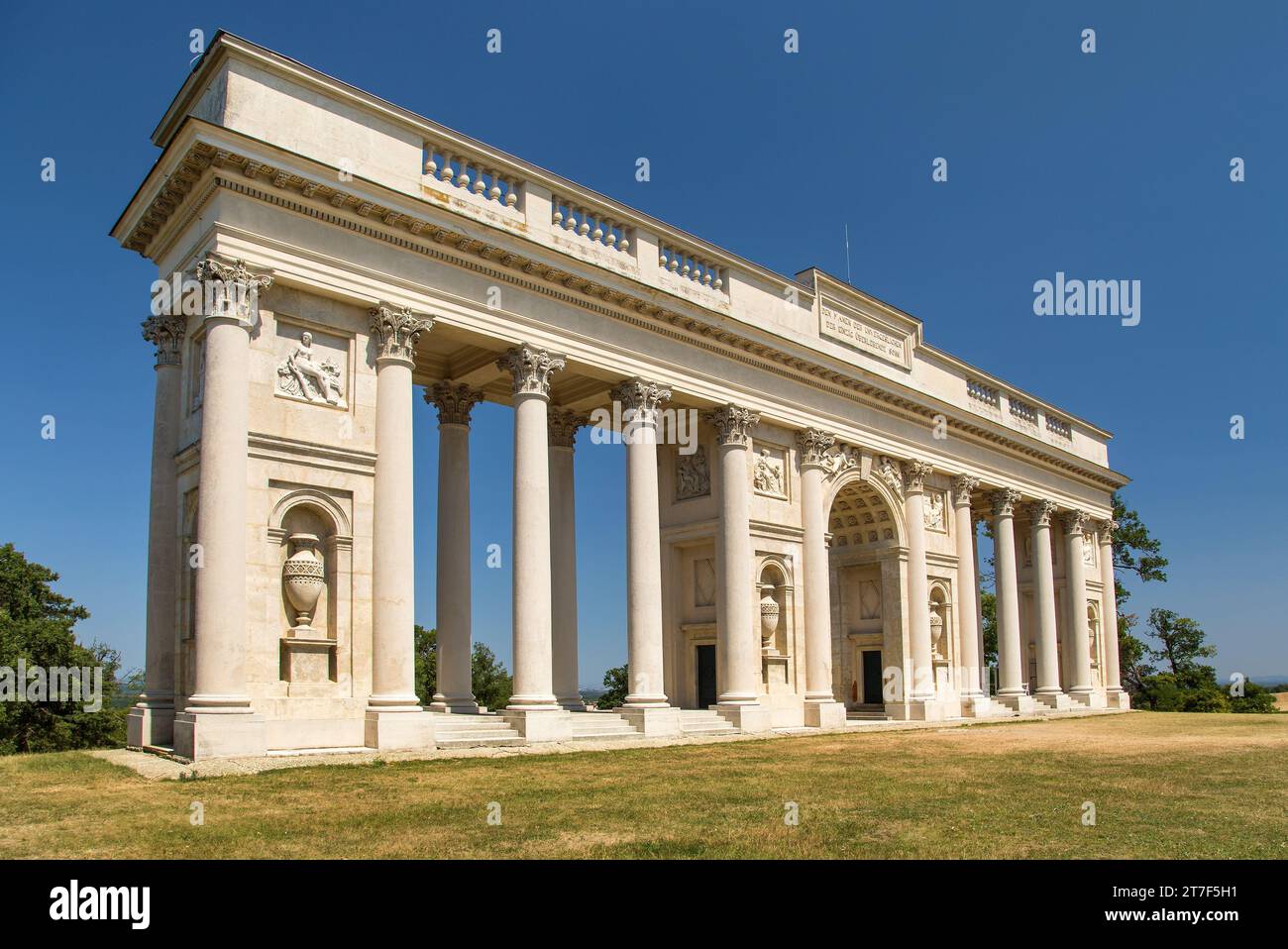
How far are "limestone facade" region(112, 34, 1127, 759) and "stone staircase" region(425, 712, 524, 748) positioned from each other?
1.14 feet

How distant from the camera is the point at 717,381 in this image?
36.3m

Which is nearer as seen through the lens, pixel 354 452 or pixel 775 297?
pixel 354 452

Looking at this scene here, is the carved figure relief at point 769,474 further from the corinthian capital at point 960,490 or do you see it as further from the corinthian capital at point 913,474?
the corinthian capital at point 960,490

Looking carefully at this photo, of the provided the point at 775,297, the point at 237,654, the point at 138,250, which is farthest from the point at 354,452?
the point at 775,297

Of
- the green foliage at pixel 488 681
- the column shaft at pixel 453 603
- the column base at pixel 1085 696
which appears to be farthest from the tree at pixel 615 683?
the column shaft at pixel 453 603

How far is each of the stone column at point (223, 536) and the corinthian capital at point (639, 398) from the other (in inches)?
498

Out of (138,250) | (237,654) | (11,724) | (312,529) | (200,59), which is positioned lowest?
(11,724)

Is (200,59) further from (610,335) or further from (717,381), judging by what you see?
(717,381)

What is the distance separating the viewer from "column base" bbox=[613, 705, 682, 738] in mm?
30984

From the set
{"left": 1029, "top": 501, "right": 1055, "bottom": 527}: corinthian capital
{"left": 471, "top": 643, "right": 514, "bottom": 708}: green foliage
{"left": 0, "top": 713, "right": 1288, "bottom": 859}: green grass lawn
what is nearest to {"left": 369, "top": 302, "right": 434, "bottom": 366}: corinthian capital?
{"left": 0, "top": 713, "right": 1288, "bottom": 859}: green grass lawn

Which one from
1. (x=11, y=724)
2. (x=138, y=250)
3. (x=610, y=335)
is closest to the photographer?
(x=138, y=250)

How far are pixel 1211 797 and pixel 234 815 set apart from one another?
50.0ft

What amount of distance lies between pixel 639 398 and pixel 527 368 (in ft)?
15.0

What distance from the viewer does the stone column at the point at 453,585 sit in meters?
33.2
